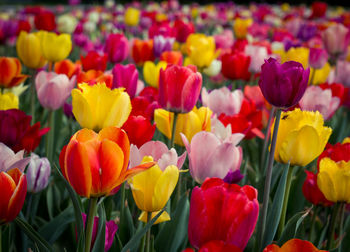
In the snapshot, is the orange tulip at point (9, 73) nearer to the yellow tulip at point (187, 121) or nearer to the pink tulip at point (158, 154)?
the yellow tulip at point (187, 121)

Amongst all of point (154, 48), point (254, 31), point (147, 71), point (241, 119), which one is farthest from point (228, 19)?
point (241, 119)

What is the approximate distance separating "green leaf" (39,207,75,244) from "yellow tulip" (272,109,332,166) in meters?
0.57

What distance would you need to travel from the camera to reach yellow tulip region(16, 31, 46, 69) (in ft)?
6.29

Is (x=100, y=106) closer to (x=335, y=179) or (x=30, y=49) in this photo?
(x=335, y=179)

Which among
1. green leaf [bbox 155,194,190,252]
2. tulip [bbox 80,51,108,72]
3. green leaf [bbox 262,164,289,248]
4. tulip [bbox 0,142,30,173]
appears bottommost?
green leaf [bbox 155,194,190,252]

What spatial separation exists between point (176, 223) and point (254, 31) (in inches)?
148

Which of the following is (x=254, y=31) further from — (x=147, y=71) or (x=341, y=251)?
(x=341, y=251)

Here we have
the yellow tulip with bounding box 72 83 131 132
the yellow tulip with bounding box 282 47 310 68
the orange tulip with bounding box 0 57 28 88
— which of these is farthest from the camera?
the orange tulip with bounding box 0 57 28 88

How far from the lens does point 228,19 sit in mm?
6941

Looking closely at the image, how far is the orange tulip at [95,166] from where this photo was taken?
713 millimetres

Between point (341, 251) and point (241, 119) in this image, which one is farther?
point (241, 119)

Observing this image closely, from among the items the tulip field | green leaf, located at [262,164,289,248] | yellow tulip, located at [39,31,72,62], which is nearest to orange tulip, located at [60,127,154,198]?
the tulip field

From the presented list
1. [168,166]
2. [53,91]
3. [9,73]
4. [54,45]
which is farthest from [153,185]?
[54,45]

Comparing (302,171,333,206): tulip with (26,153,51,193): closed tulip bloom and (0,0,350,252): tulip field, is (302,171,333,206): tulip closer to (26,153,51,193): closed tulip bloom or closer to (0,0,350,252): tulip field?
(0,0,350,252): tulip field
